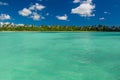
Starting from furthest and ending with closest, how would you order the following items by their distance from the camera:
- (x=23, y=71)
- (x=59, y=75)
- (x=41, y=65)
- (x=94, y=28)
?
(x=94, y=28)
(x=41, y=65)
(x=23, y=71)
(x=59, y=75)

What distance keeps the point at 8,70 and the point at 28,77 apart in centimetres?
124

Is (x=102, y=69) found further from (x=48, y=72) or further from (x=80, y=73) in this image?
(x=48, y=72)

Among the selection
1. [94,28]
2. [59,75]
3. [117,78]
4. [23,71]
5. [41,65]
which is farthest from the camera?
[94,28]

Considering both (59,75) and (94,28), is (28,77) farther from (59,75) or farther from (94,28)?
(94,28)

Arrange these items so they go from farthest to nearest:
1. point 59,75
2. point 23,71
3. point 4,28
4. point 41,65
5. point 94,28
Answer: point 94,28 < point 4,28 < point 41,65 < point 23,71 < point 59,75

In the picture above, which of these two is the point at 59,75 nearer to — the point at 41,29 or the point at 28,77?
the point at 28,77

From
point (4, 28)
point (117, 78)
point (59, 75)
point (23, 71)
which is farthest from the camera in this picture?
point (4, 28)

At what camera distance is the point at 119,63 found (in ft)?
26.7

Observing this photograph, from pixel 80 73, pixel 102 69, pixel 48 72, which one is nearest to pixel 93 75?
pixel 80 73

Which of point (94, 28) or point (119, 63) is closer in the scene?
point (119, 63)

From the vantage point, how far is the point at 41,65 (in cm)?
802

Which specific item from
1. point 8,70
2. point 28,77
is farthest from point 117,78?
point 8,70

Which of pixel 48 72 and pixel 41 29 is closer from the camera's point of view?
pixel 48 72

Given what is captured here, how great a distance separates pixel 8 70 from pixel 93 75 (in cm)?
294
